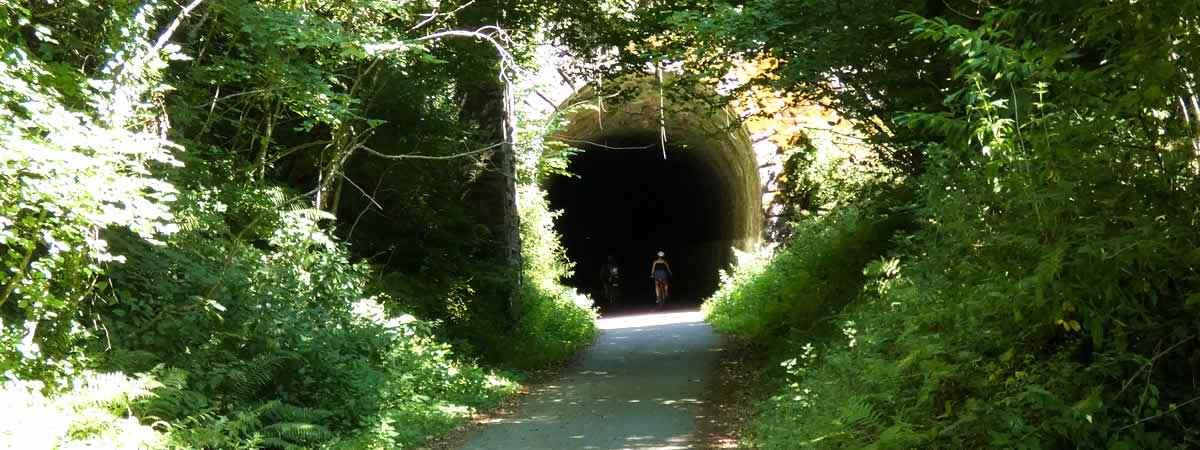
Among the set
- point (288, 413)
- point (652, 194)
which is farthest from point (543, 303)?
point (652, 194)

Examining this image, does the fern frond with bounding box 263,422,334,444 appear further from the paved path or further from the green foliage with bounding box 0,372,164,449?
the paved path

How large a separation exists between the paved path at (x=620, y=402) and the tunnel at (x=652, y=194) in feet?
10.7

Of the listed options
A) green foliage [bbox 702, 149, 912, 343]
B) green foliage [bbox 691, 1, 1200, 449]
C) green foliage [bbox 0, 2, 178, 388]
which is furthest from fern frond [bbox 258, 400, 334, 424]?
green foliage [bbox 702, 149, 912, 343]

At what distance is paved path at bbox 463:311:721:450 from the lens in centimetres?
820

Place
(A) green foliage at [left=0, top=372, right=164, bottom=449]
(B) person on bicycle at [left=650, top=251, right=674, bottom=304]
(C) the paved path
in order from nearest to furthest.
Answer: (A) green foliage at [left=0, top=372, right=164, bottom=449]
(C) the paved path
(B) person on bicycle at [left=650, top=251, right=674, bottom=304]

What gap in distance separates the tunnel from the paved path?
3.26 meters

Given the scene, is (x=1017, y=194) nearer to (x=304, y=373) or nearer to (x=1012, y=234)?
(x=1012, y=234)

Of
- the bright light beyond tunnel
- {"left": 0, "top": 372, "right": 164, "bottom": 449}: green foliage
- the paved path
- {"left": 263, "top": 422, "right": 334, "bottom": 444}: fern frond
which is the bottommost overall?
the bright light beyond tunnel

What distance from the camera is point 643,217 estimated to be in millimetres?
39375

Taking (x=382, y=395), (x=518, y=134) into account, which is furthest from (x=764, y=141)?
(x=382, y=395)

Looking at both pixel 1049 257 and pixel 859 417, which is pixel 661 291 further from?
pixel 1049 257

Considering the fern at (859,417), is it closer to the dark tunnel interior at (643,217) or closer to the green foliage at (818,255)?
the green foliage at (818,255)

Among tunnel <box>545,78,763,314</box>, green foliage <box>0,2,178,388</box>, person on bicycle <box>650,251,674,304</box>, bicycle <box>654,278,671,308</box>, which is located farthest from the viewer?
bicycle <box>654,278,671,308</box>

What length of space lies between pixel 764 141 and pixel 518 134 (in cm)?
496
